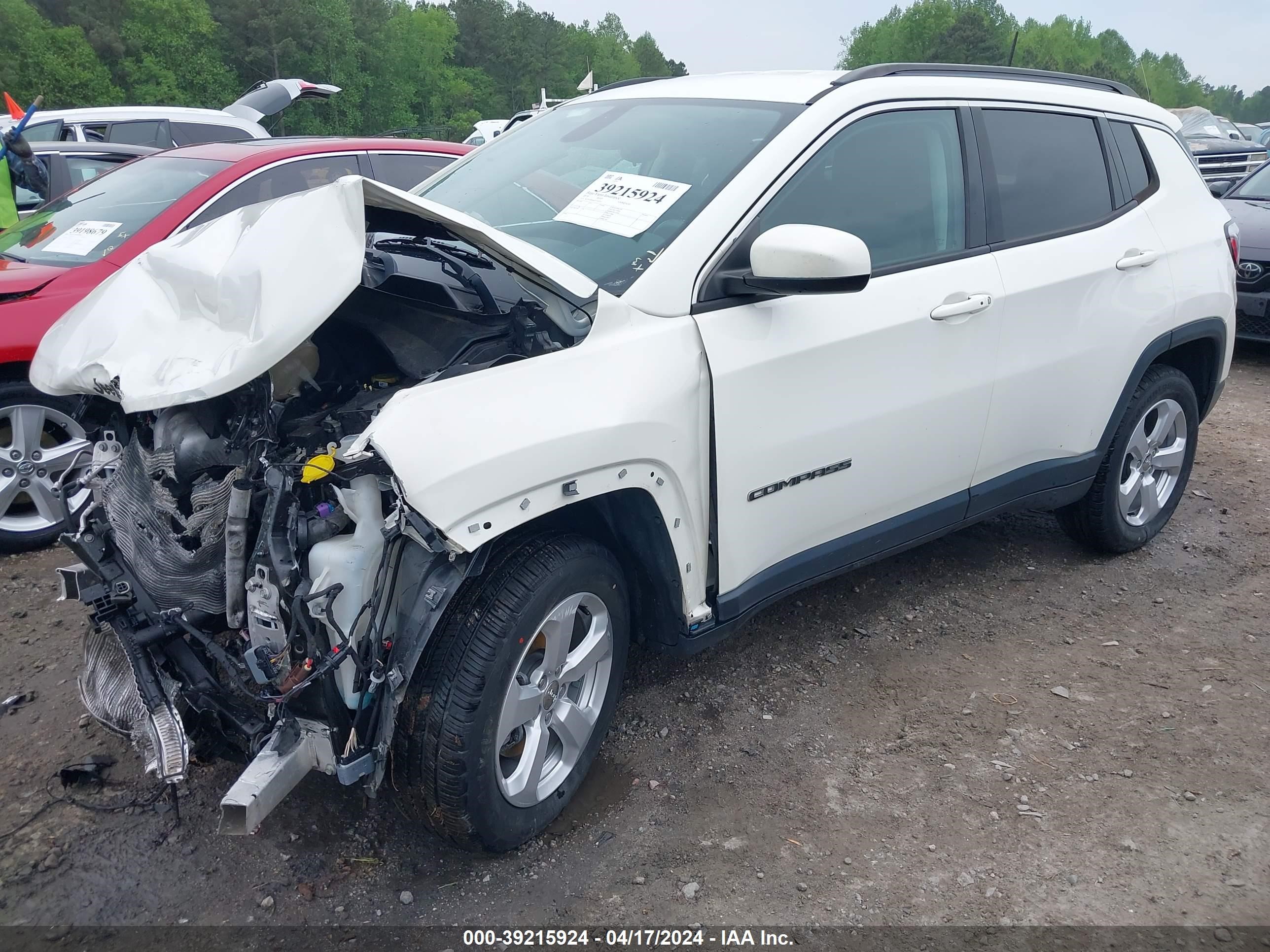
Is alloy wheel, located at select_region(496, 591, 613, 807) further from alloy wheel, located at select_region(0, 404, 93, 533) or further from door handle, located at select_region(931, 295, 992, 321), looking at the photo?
alloy wheel, located at select_region(0, 404, 93, 533)

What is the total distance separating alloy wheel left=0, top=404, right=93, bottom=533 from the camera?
4.17 meters

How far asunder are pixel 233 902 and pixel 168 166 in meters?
4.09

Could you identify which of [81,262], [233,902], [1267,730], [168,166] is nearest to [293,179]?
[168,166]

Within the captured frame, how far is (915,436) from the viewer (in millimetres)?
3100

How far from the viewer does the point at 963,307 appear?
311 centimetres

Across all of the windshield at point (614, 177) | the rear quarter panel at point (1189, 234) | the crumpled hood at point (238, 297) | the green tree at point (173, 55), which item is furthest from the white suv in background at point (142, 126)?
the green tree at point (173, 55)

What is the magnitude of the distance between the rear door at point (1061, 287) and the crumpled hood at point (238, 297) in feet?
5.65

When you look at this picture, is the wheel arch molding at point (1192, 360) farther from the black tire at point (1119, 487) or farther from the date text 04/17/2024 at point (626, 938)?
the date text 04/17/2024 at point (626, 938)

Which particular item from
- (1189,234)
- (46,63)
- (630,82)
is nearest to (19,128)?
(630,82)

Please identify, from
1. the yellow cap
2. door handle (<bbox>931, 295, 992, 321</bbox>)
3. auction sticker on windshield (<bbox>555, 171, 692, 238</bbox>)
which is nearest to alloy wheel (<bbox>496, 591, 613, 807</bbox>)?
the yellow cap

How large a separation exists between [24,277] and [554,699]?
3.37 m

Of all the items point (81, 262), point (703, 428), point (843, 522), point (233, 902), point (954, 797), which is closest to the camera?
point (233, 902)

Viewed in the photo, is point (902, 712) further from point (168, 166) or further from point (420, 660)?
point (168, 166)

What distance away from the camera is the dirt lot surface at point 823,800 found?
239 cm
